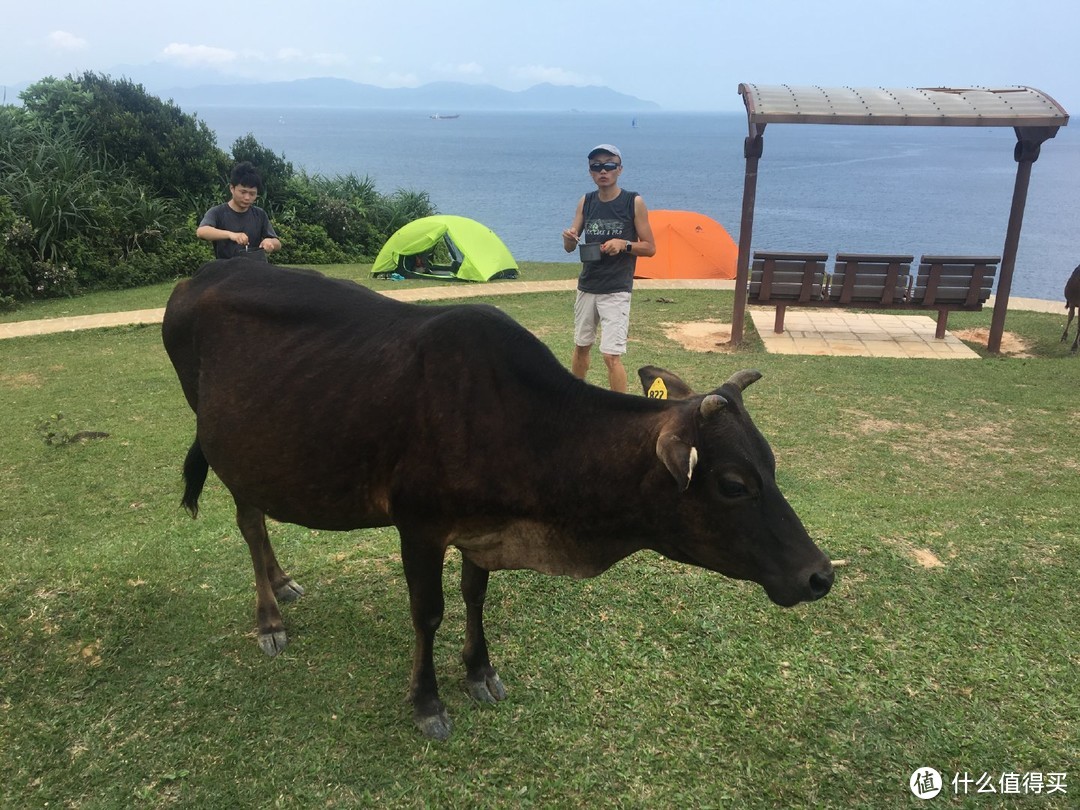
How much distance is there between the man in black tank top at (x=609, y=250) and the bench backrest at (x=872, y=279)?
226 inches

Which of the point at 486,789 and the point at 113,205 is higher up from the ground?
the point at 113,205

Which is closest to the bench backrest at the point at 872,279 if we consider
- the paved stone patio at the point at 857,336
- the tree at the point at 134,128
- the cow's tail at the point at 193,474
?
the paved stone patio at the point at 857,336

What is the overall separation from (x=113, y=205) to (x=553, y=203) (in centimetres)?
3573

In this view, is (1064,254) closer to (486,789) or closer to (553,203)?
(553,203)

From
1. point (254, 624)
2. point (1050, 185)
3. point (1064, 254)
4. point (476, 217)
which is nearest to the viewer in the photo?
point (254, 624)

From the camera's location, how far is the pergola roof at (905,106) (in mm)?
10625

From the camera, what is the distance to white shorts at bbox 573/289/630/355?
23.8 feet

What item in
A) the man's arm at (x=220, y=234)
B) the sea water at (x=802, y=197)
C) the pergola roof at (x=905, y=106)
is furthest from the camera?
the sea water at (x=802, y=197)

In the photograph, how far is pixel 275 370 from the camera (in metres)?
3.63

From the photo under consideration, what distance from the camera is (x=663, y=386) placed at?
3.48 meters

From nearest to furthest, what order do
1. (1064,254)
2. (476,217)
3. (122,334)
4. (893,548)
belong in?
1. (893,548)
2. (122,334)
3. (1064,254)
4. (476,217)

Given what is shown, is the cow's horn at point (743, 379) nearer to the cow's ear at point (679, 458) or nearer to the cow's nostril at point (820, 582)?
the cow's ear at point (679, 458)

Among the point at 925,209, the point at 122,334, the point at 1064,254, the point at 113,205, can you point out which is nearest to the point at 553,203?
the point at 925,209

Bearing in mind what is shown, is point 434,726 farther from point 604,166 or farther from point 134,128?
point 134,128
